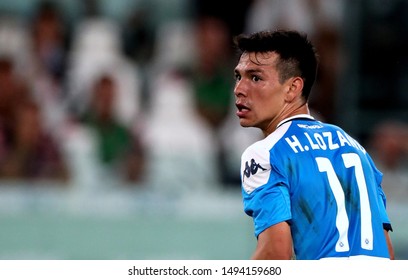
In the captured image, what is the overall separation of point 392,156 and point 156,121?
7.59 feet

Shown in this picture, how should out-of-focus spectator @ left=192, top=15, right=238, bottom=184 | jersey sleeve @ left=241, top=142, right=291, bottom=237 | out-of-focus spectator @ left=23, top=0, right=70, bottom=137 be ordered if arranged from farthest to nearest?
out-of-focus spectator @ left=23, top=0, right=70, bottom=137 < out-of-focus spectator @ left=192, top=15, right=238, bottom=184 < jersey sleeve @ left=241, top=142, right=291, bottom=237

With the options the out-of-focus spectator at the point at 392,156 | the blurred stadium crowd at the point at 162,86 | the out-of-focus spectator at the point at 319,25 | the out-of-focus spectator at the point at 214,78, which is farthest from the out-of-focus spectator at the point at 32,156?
the out-of-focus spectator at the point at 392,156

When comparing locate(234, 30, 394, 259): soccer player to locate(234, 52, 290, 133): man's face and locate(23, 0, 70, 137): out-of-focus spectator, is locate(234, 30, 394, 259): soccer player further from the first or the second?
locate(23, 0, 70, 137): out-of-focus spectator

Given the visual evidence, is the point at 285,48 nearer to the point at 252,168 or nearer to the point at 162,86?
the point at 252,168

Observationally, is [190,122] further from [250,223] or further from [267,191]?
[267,191]

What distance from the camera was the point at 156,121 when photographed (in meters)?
10.5

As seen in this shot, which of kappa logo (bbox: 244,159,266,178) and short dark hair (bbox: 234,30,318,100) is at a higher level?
short dark hair (bbox: 234,30,318,100)

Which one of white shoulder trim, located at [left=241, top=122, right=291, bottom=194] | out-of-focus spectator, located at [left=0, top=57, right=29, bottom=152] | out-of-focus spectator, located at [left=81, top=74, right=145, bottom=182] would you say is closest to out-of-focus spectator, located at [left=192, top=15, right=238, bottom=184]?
out-of-focus spectator, located at [left=81, top=74, right=145, bottom=182]

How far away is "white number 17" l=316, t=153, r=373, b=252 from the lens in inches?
179

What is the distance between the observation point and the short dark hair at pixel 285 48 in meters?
4.84

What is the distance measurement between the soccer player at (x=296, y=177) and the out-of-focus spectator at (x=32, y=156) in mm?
5388

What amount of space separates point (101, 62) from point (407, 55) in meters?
3.14

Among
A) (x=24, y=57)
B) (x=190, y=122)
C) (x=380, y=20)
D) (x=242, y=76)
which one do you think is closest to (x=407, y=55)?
(x=380, y=20)

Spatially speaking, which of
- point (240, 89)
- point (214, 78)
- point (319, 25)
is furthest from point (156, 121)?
point (240, 89)
